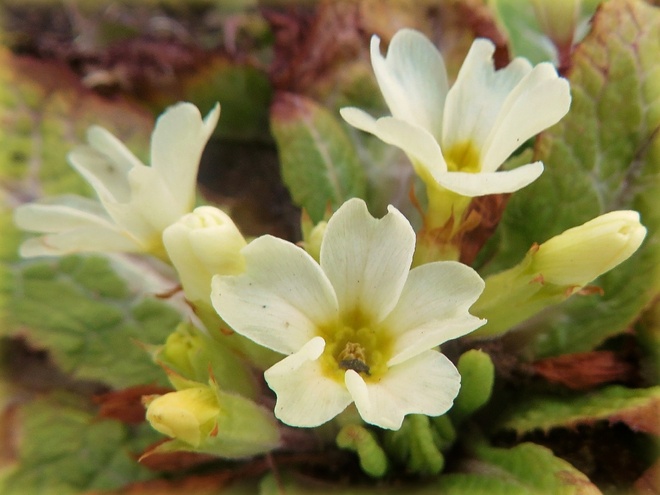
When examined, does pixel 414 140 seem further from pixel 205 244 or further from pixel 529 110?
pixel 205 244

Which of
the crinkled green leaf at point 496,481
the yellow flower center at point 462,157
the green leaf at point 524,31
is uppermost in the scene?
the green leaf at point 524,31

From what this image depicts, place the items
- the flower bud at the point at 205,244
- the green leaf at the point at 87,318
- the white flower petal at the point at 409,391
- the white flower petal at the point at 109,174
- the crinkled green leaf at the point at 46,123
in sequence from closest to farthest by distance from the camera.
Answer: the white flower petal at the point at 409,391 < the flower bud at the point at 205,244 < the white flower petal at the point at 109,174 < the green leaf at the point at 87,318 < the crinkled green leaf at the point at 46,123

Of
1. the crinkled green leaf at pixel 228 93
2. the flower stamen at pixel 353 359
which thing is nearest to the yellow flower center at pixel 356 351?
the flower stamen at pixel 353 359

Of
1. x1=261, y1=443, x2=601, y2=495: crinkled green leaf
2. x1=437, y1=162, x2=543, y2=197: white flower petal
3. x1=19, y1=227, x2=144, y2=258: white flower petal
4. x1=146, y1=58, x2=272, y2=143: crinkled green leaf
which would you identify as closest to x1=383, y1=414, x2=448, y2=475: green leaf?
x1=261, y1=443, x2=601, y2=495: crinkled green leaf

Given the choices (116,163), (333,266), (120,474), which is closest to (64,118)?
(116,163)

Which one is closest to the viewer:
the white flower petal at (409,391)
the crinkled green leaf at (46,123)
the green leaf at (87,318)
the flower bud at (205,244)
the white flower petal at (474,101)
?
the white flower petal at (409,391)

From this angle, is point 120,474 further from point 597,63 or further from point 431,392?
point 597,63

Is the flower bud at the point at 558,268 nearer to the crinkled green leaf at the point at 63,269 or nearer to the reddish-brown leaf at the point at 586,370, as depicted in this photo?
the reddish-brown leaf at the point at 586,370
